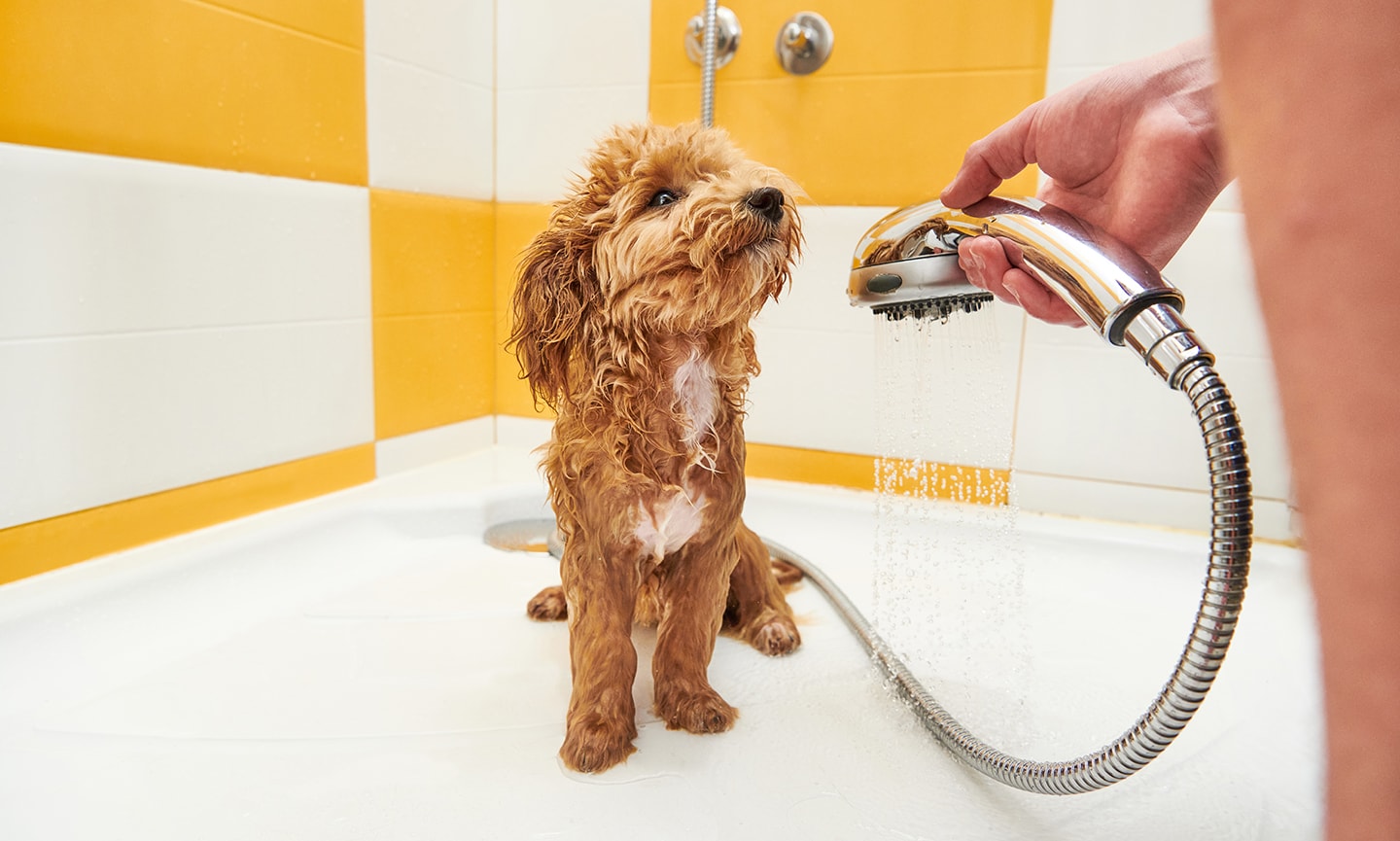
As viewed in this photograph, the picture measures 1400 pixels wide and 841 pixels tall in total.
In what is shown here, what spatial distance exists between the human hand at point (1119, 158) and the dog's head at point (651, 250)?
0.73 feet

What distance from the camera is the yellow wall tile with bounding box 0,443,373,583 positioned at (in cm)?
120

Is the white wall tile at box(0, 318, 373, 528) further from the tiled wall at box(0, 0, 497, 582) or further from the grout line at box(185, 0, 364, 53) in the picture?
the grout line at box(185, 0, 364, 53)

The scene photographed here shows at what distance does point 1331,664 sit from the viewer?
23 centimetres

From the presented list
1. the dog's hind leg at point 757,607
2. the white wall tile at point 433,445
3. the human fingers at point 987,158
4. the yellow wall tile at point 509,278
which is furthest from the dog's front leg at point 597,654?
the yellow wall tile at point 509,278

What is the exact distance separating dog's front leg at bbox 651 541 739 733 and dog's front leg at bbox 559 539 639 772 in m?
0.07

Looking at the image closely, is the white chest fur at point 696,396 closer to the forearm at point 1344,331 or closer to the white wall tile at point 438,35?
the forearm at point 1344,331

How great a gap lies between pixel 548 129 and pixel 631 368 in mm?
1308

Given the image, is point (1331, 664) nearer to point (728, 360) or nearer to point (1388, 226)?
point (1388, 226)

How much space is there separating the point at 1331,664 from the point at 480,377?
2.04 meters

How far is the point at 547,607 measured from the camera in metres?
1.32

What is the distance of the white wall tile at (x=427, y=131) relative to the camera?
172 cm

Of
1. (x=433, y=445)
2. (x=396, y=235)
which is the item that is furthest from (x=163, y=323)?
(x=433, y=445)

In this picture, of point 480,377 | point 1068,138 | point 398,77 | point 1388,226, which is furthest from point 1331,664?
point 480,377

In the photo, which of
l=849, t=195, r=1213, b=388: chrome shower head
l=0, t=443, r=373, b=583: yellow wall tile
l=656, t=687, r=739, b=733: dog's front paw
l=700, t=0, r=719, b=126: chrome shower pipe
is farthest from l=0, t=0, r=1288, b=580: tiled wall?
l=656, t=687, r=739, b=733: dog's front paw
